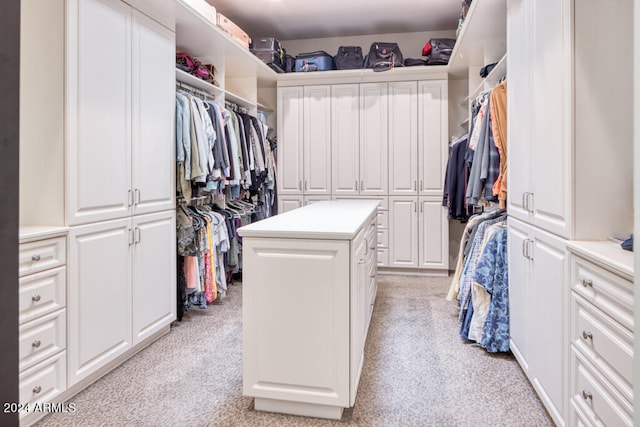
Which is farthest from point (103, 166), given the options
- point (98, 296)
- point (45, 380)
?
point (45, 380)

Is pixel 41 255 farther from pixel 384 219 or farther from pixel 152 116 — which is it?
pixel 384 219

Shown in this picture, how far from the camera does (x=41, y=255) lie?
182cm

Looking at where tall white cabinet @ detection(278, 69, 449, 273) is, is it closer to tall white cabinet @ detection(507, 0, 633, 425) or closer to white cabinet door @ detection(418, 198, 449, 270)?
white cabinet door @ detection(418, 198, 449, 270)

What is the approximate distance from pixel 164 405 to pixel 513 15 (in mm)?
2771

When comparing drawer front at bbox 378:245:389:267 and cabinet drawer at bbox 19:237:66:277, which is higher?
cabinet drawer at bbox 19:237:66:277

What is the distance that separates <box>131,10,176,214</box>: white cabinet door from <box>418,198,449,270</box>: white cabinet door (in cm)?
285

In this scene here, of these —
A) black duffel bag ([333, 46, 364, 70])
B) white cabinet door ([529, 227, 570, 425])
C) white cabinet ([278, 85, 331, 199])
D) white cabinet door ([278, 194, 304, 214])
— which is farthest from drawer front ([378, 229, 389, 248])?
white cabinet door ([529, 227, 570, 425])

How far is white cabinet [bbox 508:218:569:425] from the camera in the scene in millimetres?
1620

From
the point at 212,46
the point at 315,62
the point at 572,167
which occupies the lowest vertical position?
the point at 572,167

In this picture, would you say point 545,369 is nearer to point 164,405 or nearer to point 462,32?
point 164,405

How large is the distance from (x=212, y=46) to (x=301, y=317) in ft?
9.05

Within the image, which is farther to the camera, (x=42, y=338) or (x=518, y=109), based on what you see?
(x=518, y=109)
